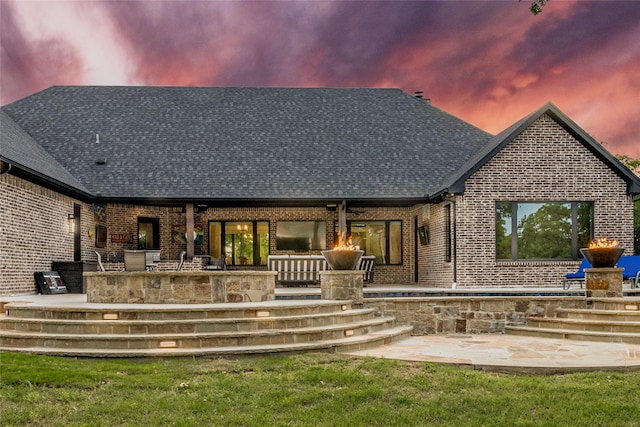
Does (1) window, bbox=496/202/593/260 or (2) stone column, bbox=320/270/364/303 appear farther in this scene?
(1) window, bbox=496/202/593/260

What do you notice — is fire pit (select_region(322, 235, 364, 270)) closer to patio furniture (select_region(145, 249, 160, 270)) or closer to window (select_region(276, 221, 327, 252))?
patio furniture (select_region(145, 249, 160, 270))

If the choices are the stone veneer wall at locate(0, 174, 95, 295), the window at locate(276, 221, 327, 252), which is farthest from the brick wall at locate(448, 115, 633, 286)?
the stone veneer wall at locate(0, 174, 95, 295)

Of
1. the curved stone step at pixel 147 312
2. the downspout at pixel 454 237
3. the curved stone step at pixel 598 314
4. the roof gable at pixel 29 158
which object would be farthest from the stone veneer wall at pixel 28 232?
the curved stone step at pixel 598 314

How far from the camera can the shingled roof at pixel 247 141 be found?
19422mm

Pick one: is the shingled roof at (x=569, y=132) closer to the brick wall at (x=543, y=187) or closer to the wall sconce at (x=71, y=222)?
the brick wall at (x=543, y=187)

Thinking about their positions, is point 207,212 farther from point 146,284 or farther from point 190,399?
point 190,399

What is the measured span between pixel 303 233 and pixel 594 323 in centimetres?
1153

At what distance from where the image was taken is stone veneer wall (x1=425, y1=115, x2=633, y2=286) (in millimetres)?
17438

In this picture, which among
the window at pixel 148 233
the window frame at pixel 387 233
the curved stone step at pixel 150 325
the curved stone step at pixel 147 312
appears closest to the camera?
the curved stone step at pixel 150 325

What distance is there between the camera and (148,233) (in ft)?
69.9

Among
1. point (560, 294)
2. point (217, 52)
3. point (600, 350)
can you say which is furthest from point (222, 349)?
point (217, 52)

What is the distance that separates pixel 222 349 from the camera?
888 cm

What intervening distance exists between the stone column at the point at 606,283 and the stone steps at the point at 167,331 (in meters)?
5.19

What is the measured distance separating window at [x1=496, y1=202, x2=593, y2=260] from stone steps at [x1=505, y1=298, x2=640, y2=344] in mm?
4929
